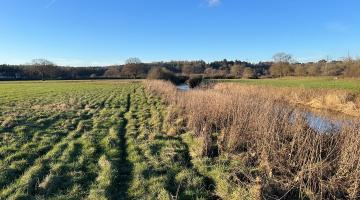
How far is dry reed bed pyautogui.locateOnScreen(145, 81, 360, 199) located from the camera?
6066 millimetres

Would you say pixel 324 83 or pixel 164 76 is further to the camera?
pixel 164 76

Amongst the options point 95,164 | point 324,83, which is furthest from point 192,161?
point 324,83

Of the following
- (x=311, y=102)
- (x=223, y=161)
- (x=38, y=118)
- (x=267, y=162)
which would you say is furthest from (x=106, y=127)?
(x=311, y=102)

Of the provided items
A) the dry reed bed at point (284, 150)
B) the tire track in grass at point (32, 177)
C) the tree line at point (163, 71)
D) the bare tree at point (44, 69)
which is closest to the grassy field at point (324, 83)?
the tree line at point (163, 71)

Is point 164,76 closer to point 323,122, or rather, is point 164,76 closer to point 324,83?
point 324,83

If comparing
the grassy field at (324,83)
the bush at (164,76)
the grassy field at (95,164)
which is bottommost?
the grassy field at (95,164)

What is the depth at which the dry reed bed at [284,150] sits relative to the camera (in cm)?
Answer: 607

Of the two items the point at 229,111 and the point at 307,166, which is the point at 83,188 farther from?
the point at 229,111

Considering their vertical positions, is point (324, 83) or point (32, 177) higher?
point (324, 83)

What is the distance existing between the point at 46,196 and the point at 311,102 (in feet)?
78.8

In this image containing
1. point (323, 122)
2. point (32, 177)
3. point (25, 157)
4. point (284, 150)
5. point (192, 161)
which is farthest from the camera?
point (323, 122)

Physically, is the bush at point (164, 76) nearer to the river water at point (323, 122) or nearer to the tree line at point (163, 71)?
the tree line at point (163, 71)

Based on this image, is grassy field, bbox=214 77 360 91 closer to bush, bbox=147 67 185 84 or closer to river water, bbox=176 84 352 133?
river water, bbox=176 84 352 133

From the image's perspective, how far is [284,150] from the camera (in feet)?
25.2
